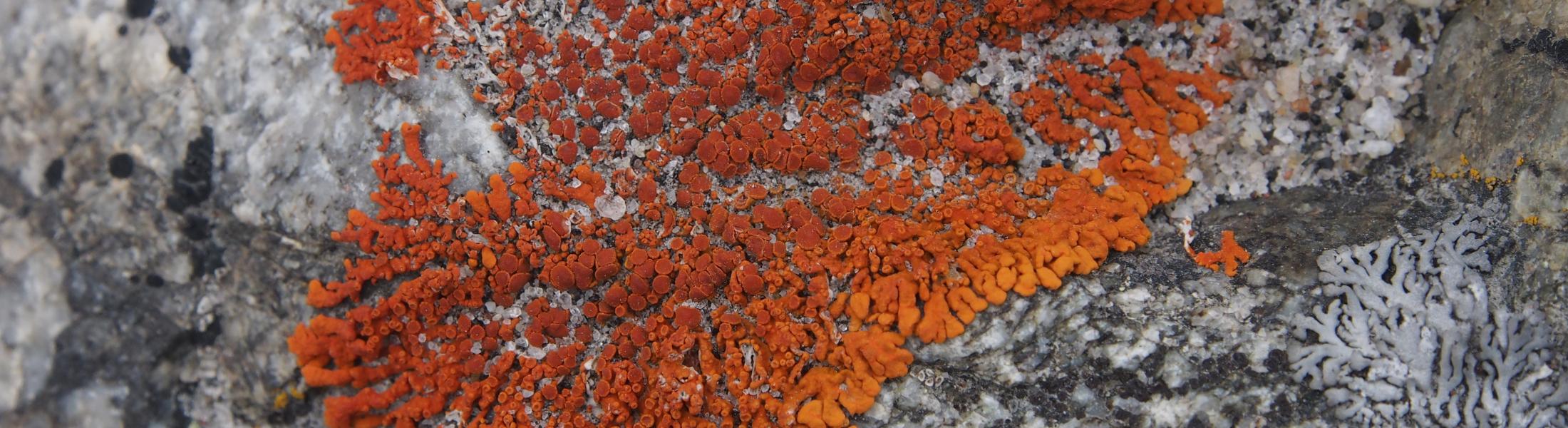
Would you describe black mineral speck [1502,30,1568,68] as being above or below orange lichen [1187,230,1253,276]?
above

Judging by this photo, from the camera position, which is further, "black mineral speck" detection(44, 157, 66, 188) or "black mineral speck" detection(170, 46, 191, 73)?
"black mineral speck" detection(170, 46, 191, 73)

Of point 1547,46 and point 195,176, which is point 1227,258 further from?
point 195,176

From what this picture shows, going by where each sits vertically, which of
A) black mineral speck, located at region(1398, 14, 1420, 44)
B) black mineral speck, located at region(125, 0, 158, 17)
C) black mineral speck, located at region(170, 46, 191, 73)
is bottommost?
black mineral speck, located at region(170, 46, 191, 73)

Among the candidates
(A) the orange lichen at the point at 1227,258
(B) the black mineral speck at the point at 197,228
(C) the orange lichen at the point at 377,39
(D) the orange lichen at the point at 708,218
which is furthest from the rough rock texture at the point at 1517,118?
(B) the black mineral speck at the point at 197,228

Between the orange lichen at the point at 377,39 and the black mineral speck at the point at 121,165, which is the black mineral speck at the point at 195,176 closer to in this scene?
the black mineral speck at the point at 121,165

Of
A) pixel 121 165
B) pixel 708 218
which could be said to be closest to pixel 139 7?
pixel 121 165

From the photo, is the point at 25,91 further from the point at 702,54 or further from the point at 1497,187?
the point at 1497,187

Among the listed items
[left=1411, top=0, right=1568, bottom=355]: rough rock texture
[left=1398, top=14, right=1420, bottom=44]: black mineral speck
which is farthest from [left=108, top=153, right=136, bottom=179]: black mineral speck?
[left=1398, top=14, right=1420, bottom=44]: black mineral speck

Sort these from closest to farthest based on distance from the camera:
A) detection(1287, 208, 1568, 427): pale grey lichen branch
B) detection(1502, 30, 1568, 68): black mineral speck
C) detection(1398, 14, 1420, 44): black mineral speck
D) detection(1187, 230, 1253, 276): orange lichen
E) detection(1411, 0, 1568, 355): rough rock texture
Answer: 1. detection(1287, 208, 1568, 427): pale grey lichen branch
2. detection(1411, 0, 1568, 355): rough rock texture
3. detection(1502, 30, 1568, 68): black mineral speck
4. detection(1187, 230, 1253, 276): orange lichen
5. detection(1398, 14, 1420, 44): black mineral speck

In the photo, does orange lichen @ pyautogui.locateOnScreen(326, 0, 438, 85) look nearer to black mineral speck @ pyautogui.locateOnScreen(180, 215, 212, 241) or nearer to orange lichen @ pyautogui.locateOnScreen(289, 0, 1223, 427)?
orange lichen @ pyautogui.locateOnScreen(289, 0, 1223, 427)
